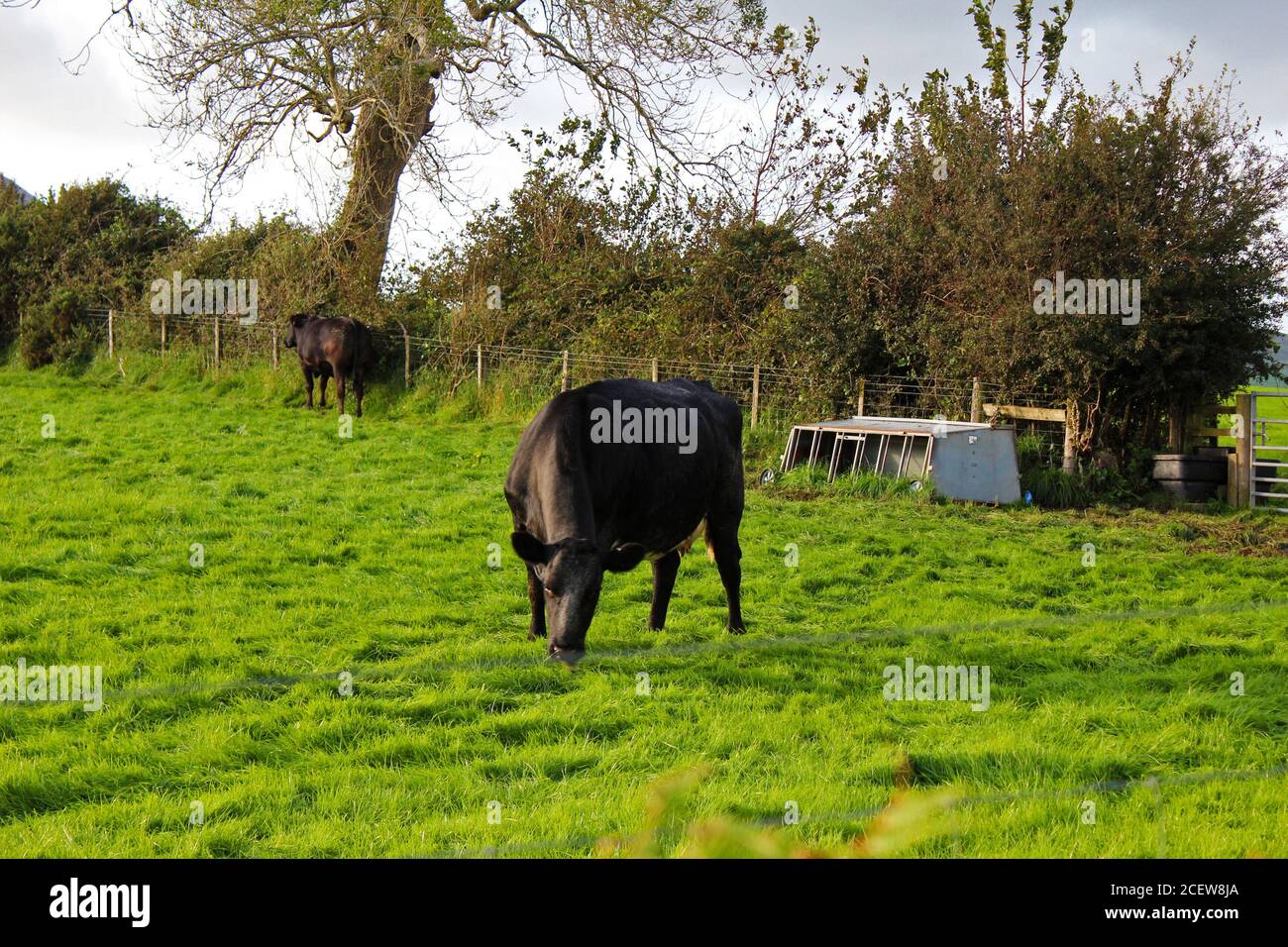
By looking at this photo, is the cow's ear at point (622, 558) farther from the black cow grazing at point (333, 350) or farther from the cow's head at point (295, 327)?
the cow's head at point (295, 327)

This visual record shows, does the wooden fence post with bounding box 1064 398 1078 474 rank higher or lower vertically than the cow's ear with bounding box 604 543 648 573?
higher

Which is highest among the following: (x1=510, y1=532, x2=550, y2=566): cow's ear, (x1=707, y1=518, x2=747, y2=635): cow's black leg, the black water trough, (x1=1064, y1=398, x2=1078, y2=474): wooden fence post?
(x1=1064, y1=398, x2=1078, y2=474): wooden fence post

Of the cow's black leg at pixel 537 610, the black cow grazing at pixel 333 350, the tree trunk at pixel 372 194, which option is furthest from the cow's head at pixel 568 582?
the tree trunk at pixel 372 194

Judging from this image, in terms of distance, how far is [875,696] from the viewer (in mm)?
6254

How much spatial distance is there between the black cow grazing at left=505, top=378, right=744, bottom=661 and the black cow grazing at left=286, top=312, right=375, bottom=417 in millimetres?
12088

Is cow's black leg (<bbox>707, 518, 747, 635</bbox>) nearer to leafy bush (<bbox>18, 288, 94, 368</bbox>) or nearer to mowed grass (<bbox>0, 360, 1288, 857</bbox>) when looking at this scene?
mowed grass (<bbox>0, 360, 1288, 857</bbox>)

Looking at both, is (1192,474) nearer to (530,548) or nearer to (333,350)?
(530,548)

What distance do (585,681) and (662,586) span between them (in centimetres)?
151

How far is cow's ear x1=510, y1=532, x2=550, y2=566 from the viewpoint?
238 inches

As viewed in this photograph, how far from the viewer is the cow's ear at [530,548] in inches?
238

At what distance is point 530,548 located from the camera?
6.09 metres

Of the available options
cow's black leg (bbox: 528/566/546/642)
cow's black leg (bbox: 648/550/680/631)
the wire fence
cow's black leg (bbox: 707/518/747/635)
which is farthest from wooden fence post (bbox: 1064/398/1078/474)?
cow's black leg (bbox: 528/566/546/642)
